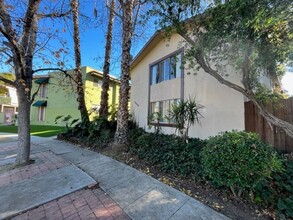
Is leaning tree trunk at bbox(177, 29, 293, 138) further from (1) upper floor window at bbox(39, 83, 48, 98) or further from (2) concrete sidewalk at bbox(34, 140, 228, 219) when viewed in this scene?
(1) upper floor window at bbox(39, 83, 48, 98)

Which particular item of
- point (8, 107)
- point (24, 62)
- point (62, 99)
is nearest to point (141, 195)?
point (24, 62)

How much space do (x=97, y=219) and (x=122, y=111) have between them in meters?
4.64


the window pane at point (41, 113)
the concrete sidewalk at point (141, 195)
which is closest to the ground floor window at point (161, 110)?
the concrete sidewalk at point (141, 195)

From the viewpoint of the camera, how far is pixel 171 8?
5715 mm

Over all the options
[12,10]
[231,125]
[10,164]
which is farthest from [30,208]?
[231,125]

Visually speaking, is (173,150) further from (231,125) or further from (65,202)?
(65,202)

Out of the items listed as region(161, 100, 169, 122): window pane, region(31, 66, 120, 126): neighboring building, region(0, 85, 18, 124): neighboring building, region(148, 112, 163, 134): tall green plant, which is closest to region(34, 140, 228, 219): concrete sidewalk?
region(148, 112, 163, 134): tall green plant

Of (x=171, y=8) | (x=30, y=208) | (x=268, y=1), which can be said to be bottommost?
(x=30, y=208)

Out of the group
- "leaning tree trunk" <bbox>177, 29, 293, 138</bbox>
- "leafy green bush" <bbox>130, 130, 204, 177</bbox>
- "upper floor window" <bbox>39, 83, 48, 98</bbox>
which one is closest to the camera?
"leaning tree trunk" <bbox>177, 29, 293, 138</bbox>

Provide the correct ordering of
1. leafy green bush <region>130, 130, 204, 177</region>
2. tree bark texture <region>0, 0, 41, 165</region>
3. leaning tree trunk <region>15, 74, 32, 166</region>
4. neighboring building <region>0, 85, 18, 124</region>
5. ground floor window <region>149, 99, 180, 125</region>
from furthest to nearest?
neighboring building <region>0, 85, 18, 124</region> < ground floor window <region>149, 99, 180, 125</region> < leaning tree trunk <region>15, 74, 32, 166</region> < tree bark texture <region>0, 0, 41, 165</region> < leafy green bush <region>130, 130, 204, 177</region>

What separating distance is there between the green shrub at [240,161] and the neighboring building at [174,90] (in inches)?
141

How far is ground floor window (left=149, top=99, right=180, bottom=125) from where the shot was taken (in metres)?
10.0

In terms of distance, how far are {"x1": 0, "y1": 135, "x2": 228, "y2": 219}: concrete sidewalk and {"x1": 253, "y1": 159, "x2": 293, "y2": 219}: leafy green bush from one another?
1.16 m

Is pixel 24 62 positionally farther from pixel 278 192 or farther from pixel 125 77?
pixel 278 192
